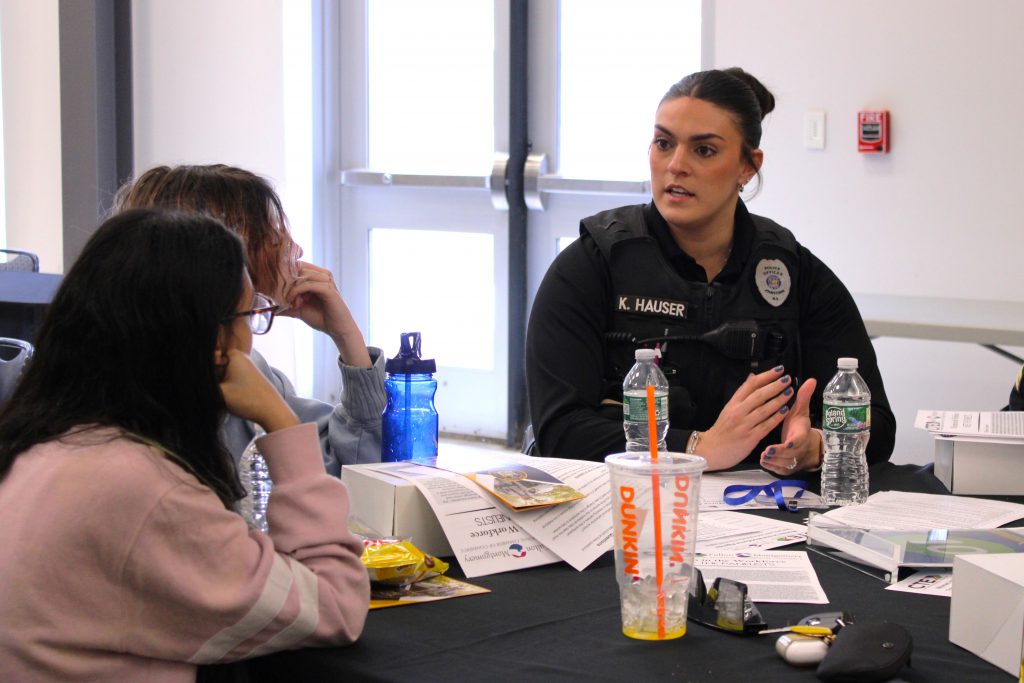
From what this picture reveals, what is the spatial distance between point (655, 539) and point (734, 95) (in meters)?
1.36

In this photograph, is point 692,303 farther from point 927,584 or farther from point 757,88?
point 927,584

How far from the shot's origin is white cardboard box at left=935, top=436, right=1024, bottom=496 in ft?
6.14

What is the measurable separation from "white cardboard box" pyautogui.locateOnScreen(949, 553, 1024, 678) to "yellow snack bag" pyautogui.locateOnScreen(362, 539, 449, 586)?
58 cm

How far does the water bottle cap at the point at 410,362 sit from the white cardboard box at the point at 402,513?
0.37 metres

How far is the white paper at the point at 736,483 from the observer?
178 cm

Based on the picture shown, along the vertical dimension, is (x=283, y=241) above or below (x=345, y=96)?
below

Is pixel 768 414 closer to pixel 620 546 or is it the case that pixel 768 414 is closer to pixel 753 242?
pixel 753 242

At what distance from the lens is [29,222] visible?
519 cm

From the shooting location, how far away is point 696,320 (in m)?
2.25

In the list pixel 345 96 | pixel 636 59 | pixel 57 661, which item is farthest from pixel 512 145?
pixel 57 661

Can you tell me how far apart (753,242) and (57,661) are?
5.16 feet

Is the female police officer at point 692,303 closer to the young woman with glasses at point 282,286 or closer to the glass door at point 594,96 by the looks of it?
the young woman with glasses at point 282,286

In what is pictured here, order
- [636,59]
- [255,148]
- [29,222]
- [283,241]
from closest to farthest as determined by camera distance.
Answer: [283,241]
[636,59]
[255,148]
[29,222]

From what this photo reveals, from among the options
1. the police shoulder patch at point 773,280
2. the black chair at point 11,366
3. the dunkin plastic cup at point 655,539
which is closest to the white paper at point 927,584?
the dunkin plastic cup at point 655,539
